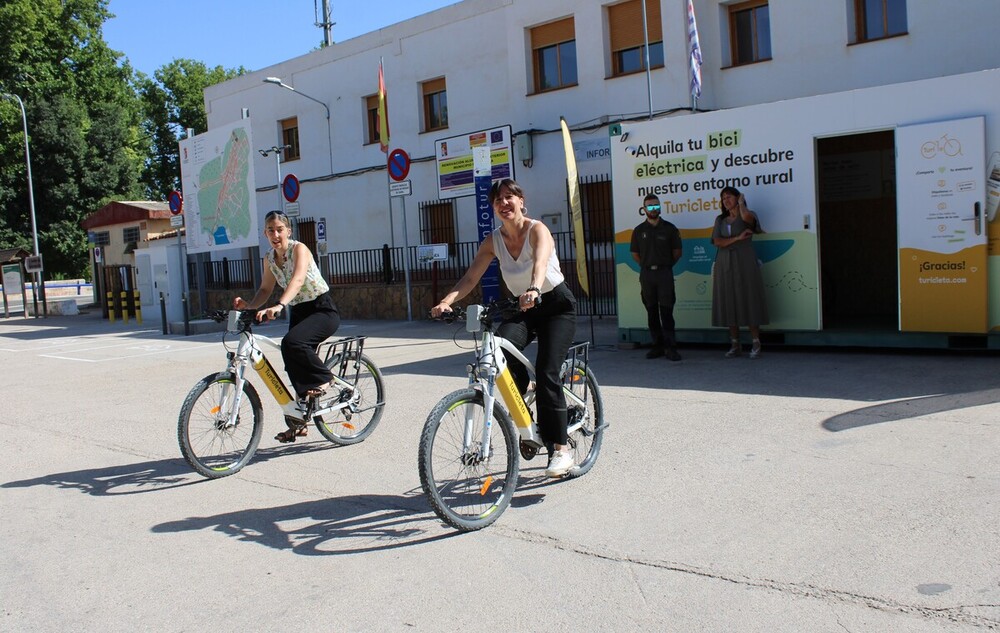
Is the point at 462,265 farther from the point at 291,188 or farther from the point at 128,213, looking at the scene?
the point at 128,213

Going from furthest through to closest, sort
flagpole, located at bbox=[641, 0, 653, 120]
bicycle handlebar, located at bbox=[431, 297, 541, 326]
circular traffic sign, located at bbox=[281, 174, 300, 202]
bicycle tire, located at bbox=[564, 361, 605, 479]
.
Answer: circular traffic sign, located at bbox=[281, 174, 300, 202] → flagpole, located at bbox=[641, 0, 653, 120] → bicycle tire, located at bbox=[564, 361, 605, 479] → bicycle handlebar, located at bbox=[431, 297, 541, 326]

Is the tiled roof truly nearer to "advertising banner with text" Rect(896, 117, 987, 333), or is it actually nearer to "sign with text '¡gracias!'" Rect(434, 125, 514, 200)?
"sign with text '¡gracias!'" Rect(434, 125, 514, 200)

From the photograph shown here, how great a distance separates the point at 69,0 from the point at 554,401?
167 feet

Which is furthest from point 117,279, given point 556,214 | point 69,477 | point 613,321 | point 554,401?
point 554,401

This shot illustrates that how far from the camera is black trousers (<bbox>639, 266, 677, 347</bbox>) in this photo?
10336 mm

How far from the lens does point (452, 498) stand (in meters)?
4.73

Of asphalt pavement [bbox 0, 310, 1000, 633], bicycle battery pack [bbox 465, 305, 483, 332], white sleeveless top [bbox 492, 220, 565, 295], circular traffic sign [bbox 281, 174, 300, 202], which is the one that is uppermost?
circular traffic sign [bbox 281, 174, 300, 202]

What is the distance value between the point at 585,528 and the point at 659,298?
6.03m

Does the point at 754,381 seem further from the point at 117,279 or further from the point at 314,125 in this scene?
the point at 117,279

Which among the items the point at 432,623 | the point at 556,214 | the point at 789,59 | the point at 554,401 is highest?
the point at 789,59

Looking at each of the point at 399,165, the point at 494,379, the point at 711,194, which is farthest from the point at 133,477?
the point at 399,165

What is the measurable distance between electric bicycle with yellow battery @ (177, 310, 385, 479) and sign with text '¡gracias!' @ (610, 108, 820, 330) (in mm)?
5250

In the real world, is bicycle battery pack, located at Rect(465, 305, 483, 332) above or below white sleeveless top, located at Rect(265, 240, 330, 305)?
below

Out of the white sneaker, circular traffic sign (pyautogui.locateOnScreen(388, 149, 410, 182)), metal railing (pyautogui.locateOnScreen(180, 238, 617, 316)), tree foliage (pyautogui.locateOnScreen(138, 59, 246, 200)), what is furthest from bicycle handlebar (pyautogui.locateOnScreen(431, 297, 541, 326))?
tree foliage (pyautogui.locateOnScreen(138, 59, 246, 200))
